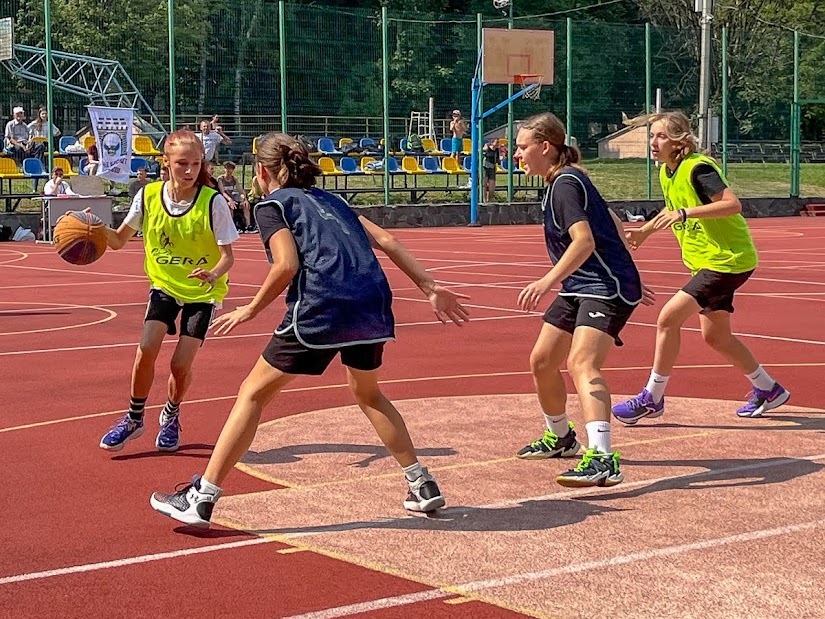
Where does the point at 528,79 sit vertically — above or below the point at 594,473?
above

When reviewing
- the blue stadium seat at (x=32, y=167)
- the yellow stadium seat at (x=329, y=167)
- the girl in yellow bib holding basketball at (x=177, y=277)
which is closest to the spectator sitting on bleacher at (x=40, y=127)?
the blue stadium seat at (x=32, y=167)

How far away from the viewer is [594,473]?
22.1 feet

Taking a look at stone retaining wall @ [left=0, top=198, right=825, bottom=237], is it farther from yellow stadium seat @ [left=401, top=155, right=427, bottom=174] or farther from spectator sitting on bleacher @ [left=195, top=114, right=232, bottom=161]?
spectator sitting on bleacher @ [left=195, top=114, right=232, bottom=161]

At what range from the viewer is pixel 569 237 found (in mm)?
7059

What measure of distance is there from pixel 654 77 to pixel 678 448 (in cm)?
3180

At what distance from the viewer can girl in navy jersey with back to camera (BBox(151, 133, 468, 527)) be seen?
19.7 ft

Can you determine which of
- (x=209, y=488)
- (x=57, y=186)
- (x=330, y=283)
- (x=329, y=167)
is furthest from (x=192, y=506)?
(x=329, y=167)

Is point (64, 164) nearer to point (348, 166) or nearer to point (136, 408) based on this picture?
point (348, 166)

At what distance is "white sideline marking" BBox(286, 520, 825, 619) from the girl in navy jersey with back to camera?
995mm

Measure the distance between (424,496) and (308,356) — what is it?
0.83m

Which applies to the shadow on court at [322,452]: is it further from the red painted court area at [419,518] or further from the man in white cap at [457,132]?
the man in white cap at [457,132]

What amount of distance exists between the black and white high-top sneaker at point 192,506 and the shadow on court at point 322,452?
4.55ft

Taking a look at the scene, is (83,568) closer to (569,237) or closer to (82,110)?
(569,237)

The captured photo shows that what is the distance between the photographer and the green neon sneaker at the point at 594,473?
672 cm
